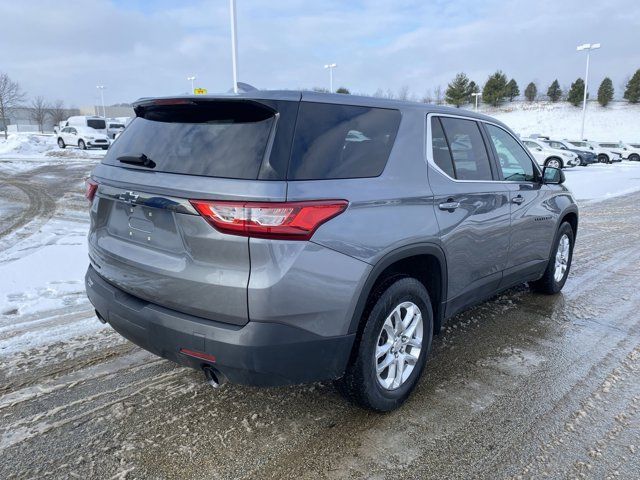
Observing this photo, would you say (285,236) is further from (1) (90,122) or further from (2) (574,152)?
(1) (90,122)

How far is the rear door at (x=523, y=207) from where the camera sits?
13.3 feet

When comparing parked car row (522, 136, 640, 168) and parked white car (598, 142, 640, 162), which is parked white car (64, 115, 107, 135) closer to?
parked car row (522, 136, 640, 168)

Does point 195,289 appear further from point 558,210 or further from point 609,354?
point 558,210

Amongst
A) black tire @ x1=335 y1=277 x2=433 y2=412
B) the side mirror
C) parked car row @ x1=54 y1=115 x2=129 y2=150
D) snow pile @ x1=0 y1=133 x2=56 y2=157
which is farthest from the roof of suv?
snow pile @ x1=0 y1=133 x2=56 y2=157

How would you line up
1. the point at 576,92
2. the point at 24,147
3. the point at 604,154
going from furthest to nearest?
the point at 576,92 → the point at 604,154 → the point at 24,147

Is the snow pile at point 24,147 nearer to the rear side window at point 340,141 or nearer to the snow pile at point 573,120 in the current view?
the rear side window at point 340,141

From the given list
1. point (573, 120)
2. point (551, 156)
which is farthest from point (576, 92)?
point (551, 156)

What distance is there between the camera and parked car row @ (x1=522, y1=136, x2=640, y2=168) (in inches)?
1012

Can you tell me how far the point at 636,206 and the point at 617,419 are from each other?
11.5m

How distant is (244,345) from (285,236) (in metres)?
0.55

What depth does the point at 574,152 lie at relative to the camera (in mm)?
28797

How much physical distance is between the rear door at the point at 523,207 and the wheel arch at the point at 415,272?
1128mm

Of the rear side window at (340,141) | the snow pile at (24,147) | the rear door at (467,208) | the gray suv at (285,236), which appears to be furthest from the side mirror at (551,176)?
the snow pile at (24,147)

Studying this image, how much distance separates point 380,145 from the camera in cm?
283
